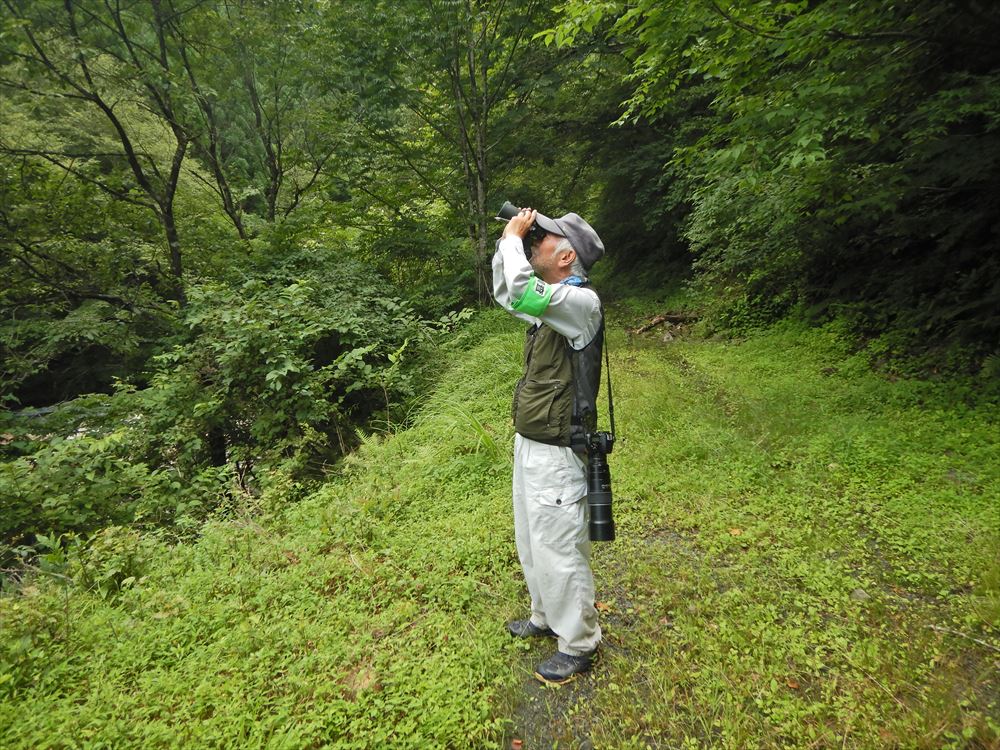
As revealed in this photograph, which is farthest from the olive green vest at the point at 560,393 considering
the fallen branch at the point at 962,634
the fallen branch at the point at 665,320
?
the fallen branch at the point at 665,320

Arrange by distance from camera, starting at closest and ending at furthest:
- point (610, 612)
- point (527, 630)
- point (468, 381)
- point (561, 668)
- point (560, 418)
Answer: point (560, 418) → point (561, 668) → point (527, 630) → point (610, 612) → point (468, 381)

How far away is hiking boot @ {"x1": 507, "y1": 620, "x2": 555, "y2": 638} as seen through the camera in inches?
108

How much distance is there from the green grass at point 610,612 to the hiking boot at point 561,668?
61 mm

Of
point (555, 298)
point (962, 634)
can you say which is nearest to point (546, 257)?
point (555, 298)

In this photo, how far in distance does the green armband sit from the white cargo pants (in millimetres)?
676

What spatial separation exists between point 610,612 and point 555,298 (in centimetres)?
196

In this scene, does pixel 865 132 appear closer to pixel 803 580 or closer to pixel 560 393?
pixel 803 580

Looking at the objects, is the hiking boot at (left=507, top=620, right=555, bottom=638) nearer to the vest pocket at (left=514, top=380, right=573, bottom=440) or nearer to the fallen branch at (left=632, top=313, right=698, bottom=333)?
the vest pocket at (left=514, top=380, right=573, bottom=440)

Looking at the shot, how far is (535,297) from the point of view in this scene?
7.10 ft

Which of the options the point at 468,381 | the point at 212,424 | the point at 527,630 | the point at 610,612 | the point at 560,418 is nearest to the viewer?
the point at 560,418

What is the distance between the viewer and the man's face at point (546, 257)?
96.1 inches

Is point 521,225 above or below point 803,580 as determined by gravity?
above

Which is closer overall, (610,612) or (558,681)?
(558,681)

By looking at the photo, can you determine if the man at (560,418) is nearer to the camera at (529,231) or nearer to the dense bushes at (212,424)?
the camera at (529,231)
